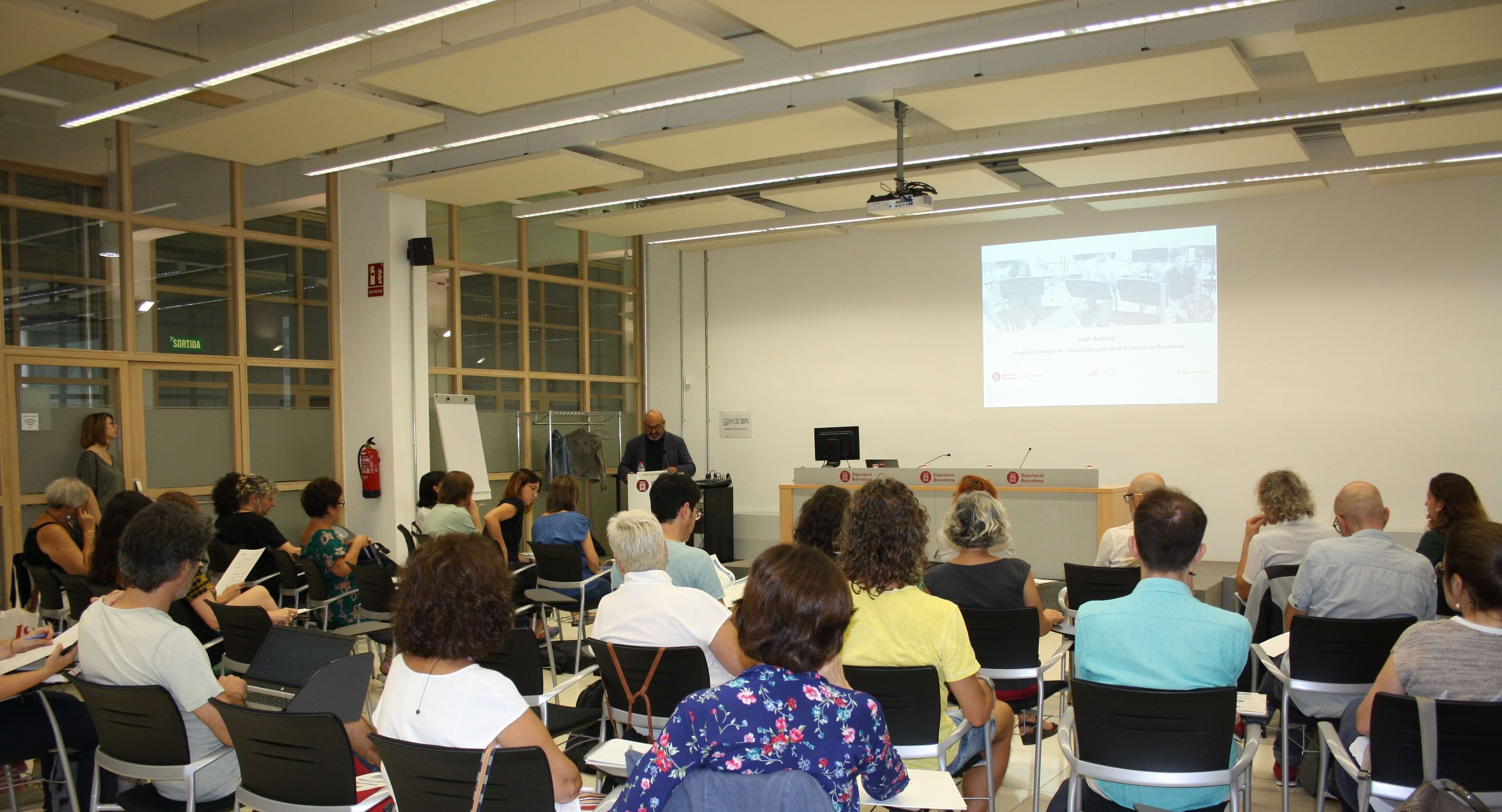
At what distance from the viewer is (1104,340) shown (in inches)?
366

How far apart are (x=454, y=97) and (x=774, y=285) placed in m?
5.60

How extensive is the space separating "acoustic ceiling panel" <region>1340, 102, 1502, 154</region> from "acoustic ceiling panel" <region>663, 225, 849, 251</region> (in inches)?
173

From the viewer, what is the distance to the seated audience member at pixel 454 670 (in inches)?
83.6

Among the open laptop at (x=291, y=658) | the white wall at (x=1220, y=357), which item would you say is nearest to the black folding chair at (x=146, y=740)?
the open laptop at (x=291, y=658)

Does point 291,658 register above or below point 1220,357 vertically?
below

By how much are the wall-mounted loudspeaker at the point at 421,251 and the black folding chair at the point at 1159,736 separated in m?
7.16

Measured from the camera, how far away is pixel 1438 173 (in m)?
7.55

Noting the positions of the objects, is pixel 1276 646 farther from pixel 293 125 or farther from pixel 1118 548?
pixel 293 125

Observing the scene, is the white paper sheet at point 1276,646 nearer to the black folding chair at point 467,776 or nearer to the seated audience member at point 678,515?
the seated audience member at point 678,515

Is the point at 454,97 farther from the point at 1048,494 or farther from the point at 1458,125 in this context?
the point at 1458,125

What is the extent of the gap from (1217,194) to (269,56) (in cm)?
723

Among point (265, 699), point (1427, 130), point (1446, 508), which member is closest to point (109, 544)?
point (265, 699)

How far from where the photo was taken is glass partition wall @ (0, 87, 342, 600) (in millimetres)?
6547

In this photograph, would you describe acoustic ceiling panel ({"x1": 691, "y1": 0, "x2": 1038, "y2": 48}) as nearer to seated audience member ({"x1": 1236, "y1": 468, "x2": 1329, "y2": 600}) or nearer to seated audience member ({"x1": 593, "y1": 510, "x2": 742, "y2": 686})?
seated audience member ({"x1": 1236, "y1": 468, "x2": 1329, "y2": 600})
